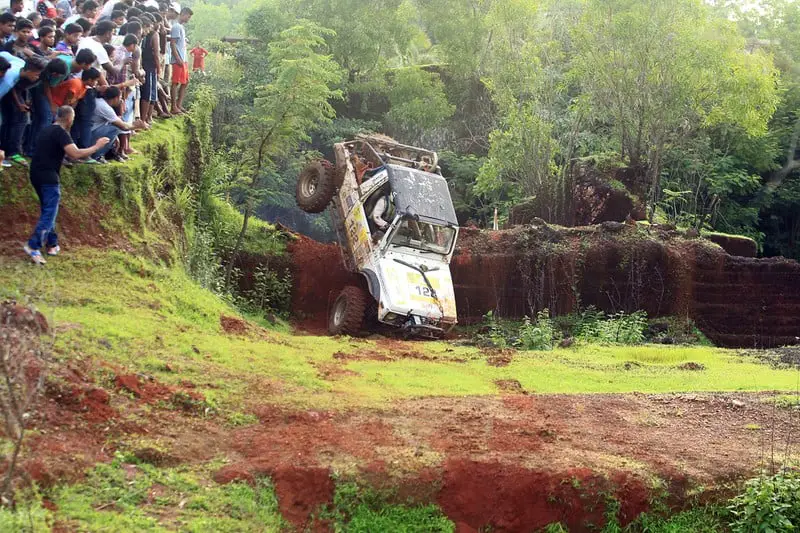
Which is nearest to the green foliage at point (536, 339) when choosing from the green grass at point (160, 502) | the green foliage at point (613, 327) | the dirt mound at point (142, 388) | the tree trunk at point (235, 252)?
the green foliage at point (613, 327)

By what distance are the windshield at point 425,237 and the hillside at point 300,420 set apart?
3.56 metres

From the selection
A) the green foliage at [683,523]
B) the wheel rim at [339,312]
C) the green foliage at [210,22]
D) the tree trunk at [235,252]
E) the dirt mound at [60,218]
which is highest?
the green foliage at [210,22]

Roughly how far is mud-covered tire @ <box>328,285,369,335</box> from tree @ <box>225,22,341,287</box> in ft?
7.21

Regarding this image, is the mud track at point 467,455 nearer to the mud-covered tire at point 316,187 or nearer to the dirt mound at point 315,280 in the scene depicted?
the mud-covered tire at point 316,187

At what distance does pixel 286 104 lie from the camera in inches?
706

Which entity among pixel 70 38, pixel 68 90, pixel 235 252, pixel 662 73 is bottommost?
pixel 235 252

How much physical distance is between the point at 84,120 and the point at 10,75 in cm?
130

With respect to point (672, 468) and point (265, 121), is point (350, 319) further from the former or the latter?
point (672, 468)

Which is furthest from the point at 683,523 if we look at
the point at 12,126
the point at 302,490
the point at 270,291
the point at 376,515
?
the point at 270,291

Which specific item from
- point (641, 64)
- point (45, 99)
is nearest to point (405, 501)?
point (45, 99)

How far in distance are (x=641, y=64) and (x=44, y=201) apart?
1770 centimetres

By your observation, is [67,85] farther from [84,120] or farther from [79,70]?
[84,120]

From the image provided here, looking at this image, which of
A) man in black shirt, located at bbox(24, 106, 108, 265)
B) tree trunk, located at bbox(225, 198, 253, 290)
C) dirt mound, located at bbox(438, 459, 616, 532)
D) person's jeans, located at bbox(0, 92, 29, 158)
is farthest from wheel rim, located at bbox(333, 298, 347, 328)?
dirt mound, located at bbox(438, 459, 616, 532)

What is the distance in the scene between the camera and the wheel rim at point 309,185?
1962 centimetres
